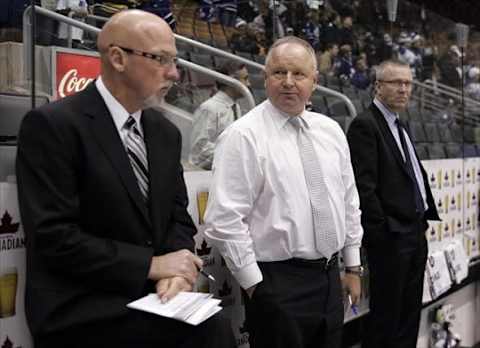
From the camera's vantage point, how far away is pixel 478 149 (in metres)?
5.08

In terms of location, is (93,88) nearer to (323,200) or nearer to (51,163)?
(51,163)

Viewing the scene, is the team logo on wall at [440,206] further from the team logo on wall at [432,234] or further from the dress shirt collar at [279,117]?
the dress shirt collar at [279,117]

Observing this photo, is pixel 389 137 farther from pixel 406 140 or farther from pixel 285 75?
pixel 285 75

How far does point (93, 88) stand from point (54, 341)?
25.6 inches

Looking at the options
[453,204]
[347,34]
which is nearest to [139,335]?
[453,204]

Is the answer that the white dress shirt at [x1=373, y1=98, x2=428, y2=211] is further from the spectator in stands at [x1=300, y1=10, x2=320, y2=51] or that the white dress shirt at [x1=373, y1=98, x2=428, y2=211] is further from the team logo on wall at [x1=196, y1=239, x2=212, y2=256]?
the spectator in stands at [x1=300, y1=10, x2=320, y2=51]

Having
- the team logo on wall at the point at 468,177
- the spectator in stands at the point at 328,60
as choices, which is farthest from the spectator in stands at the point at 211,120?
the spectator in stands at the point at 328,60

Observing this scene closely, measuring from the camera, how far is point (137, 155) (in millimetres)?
1726

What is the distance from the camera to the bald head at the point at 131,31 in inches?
65.7

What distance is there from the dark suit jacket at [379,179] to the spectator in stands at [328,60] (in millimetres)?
2595

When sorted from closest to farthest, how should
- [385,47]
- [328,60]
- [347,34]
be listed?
[328,60]
[385,47]
[347,34]

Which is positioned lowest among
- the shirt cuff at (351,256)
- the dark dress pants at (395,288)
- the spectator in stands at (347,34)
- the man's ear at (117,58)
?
the dark dress pants at (395,288)

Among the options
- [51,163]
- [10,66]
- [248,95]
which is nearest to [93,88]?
[51,163]

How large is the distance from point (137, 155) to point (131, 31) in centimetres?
32
